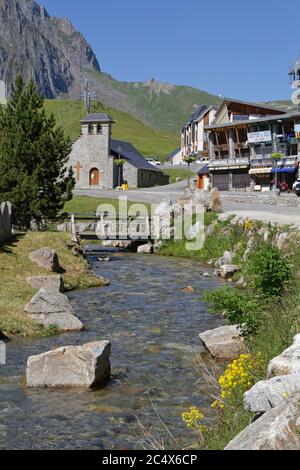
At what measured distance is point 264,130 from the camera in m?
77.4

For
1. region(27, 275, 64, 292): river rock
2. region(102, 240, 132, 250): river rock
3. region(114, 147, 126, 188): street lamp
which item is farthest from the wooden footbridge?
region(114, 147, 126, 188): street lamp

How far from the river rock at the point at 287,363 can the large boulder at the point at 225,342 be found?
4.39 metres

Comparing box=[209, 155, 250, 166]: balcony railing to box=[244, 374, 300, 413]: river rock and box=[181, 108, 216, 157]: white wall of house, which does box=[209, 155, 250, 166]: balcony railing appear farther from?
box=[244, 374, 300, 413]: river rock

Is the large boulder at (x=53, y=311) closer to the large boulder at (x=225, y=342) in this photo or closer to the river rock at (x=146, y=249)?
the large boulder at (x=225, y=342)

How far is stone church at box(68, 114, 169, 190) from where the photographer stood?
8106cm

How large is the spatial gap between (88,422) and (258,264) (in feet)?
22.2

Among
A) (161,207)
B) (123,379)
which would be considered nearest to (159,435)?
(123,379)

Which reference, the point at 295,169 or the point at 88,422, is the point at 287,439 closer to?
the point at 88,422

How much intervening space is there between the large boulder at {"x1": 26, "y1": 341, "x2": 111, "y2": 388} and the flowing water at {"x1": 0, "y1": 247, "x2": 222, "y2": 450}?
0.75 ft

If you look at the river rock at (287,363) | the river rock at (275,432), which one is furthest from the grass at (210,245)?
the river rock at (275,432)

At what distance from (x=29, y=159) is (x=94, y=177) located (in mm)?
51553

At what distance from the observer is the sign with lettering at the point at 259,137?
248 feet

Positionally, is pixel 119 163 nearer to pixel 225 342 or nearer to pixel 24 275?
pixel 24 275

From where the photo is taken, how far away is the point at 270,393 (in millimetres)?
6195
